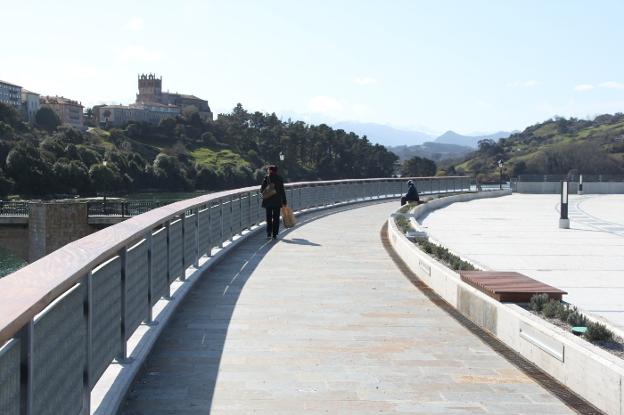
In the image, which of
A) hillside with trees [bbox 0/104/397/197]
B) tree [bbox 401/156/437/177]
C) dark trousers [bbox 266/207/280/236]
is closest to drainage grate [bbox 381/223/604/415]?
dark trousers [bbox 266/207/280/236]

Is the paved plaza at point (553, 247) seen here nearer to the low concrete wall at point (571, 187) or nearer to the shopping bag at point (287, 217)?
the shopping bag at point (287, 217)

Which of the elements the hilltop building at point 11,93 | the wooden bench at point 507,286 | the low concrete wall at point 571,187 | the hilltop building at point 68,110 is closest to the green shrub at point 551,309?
the wooden bench at point 507,286

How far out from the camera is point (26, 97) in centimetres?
18250

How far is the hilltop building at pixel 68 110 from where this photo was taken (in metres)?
191

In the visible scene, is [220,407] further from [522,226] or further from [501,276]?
[522,226]

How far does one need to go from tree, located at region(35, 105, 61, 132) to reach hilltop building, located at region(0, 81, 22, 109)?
42.5 ft

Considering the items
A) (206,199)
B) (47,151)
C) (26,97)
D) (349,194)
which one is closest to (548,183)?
(349,194)

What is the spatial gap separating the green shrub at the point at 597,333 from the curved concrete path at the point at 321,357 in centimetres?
68

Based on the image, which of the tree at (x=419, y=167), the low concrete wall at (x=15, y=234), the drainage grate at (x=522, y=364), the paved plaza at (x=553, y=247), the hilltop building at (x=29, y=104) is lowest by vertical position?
the low concrete wall at (x=15, y=234)

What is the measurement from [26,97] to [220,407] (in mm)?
194096

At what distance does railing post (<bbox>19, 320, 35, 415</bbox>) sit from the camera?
315 centimetres

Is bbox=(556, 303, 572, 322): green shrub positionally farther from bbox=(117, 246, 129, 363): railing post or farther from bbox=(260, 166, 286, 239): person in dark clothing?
bbox=(260, 166, 286, 239): person in dark clothing

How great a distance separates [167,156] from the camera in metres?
153

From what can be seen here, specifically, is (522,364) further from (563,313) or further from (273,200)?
(273,200)
